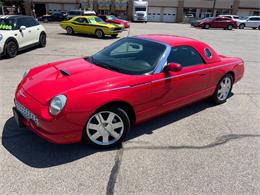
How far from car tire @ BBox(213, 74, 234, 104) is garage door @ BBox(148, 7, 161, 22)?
161ft

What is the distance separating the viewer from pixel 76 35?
17.3m

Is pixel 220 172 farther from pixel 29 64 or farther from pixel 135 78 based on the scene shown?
pixel 29 64

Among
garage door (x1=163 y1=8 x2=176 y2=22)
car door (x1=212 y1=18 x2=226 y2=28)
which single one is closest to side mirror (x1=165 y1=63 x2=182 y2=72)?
car door (x1=212 y1=18 x2=226 y2=28)

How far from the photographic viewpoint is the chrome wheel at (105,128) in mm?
3098

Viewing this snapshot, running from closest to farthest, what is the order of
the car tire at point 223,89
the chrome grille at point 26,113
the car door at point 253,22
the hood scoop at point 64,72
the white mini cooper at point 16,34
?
the chrome grille at point 26,113, the hood scoop at point 64,72, the car tire at point 223,89, the white mini cooper at point 16,34, the car door at point 253,22

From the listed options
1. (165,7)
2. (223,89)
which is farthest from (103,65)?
(165,7)

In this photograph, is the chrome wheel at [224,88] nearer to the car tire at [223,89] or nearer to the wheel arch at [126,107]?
the car tire at [223,89]

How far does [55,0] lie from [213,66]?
53.4 meters

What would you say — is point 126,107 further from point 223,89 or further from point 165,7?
point 165,7

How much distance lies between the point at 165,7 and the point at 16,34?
1862 inches

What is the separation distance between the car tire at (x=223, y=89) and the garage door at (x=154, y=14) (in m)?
49.2

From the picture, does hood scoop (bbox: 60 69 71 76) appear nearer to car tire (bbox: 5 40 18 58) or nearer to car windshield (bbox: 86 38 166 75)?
car windshield (bbox: 86 38 166 75)

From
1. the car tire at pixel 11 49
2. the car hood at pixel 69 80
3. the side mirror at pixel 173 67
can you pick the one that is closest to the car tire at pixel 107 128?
the car hood at pixel 69 80

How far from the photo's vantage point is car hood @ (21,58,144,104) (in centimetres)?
297
